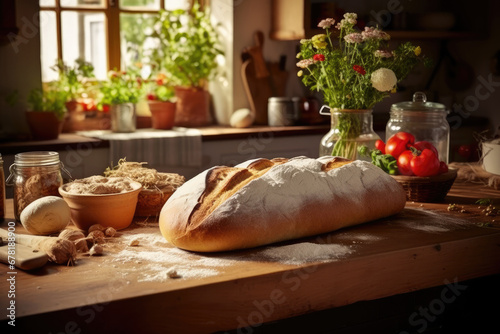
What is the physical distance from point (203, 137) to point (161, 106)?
0.40 m

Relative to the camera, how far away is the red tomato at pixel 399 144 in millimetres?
1891

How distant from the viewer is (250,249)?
1332 mm

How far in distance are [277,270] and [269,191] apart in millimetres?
241

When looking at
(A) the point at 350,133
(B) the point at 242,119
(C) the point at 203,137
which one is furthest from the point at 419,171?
(B) the point at 242,119

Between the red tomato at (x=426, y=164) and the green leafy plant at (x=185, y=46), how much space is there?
234 centimetres

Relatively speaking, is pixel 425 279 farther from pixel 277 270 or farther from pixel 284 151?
pixel 284 151

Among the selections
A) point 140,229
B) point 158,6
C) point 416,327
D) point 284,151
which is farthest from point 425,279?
point 158,6

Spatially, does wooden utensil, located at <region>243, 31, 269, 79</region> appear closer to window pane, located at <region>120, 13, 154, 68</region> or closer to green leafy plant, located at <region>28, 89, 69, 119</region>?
window pane, located at <region>120, 13, 154, 68</region>

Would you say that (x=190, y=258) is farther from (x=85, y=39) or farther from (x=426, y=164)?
(x=85, y=39)

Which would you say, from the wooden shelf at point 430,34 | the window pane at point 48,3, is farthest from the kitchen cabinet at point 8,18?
the wooden shelf at point 430,34

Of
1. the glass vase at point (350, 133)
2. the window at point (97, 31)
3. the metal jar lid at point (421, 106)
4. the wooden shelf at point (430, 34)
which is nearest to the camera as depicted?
the glass vase at point (350, 133)

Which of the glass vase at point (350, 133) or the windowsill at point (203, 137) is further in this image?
the windowsill at point (203, 137)

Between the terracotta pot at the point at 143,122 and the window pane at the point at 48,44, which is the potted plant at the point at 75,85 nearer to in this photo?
the window pane at the point at 48,44

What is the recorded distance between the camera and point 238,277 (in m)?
1.15
